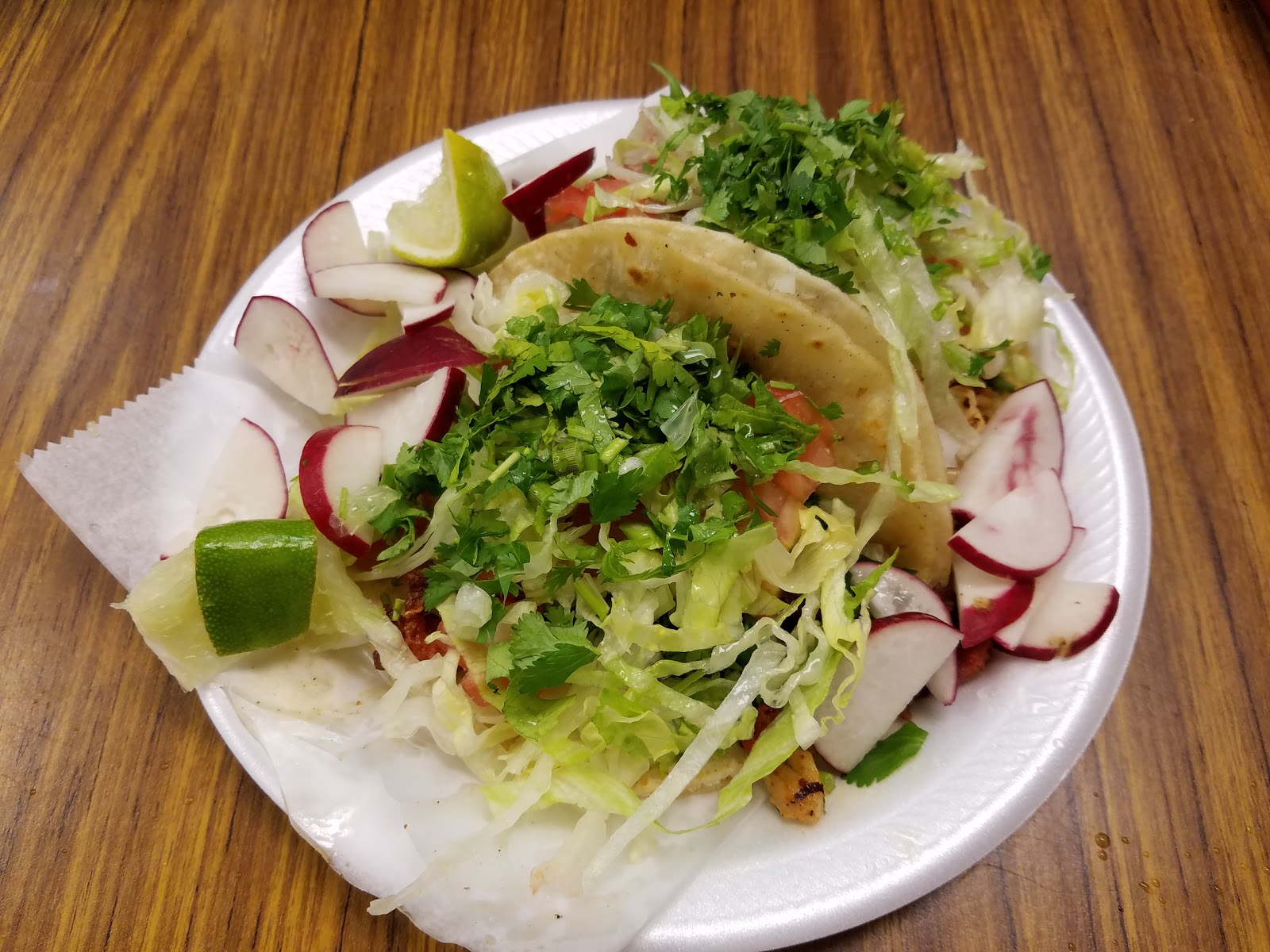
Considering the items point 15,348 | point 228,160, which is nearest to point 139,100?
point 228,160

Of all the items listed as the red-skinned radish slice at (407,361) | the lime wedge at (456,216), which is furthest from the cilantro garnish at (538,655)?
the lime wedge at (456,216)

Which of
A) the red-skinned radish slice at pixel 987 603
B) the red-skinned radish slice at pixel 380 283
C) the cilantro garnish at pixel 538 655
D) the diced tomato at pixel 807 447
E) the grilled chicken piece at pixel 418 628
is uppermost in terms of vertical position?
the red-skinned radish slice at pixel 380 283

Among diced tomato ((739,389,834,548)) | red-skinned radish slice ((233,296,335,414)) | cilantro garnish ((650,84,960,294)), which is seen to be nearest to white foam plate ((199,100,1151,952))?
red-skinned radish slice ((233,296,335,414))

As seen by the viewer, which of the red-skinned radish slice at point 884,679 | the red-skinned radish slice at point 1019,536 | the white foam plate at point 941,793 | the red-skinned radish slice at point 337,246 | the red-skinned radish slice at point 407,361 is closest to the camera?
the white foam plate at point 941,793

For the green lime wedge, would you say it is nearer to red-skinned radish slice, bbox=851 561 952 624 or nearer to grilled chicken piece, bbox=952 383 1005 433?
red-skinned radish slice, bbox=851 561 952 624

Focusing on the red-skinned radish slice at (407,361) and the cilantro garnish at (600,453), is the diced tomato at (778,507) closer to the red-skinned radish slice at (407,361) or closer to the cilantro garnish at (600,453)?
the cilantro garnish at (600,453)

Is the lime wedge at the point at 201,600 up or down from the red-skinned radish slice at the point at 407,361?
down

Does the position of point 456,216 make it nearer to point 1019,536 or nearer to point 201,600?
point 201,600

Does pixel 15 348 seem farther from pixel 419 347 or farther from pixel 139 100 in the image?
pixel 419 347
